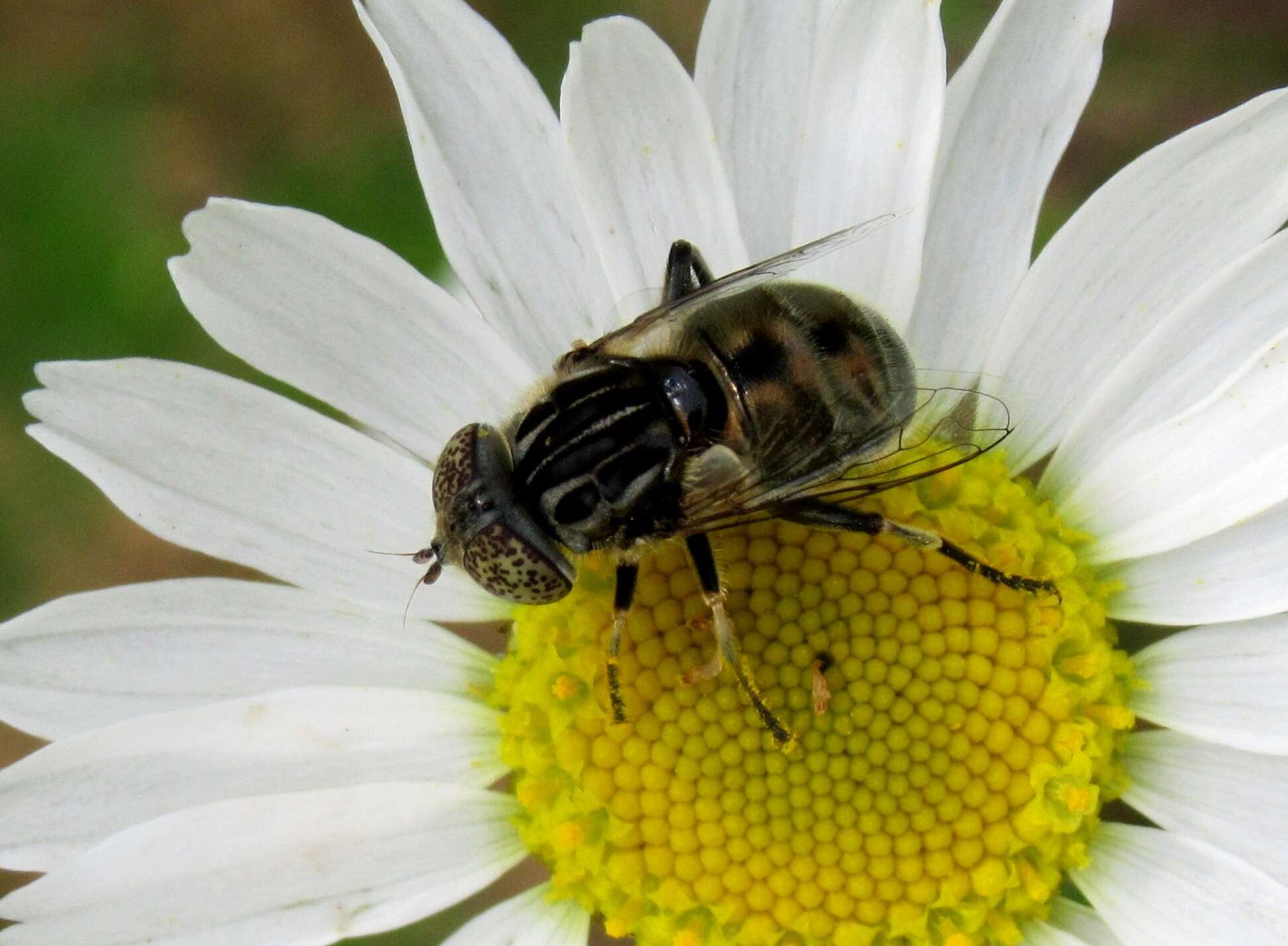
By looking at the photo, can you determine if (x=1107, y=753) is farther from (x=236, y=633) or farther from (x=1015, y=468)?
(x=236, y=633)

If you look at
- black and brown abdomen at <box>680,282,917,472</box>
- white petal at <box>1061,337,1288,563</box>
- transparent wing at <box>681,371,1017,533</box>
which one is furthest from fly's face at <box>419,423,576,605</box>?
white petal at <box>1061,337,1288,563</box>

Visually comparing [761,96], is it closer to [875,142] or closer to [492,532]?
[875,142]

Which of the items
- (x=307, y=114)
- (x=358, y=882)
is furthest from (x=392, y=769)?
(x=307, y=114)

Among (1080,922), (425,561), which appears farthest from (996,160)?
(1080,922)

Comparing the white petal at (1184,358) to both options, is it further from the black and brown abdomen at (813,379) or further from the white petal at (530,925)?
the white petal at (530,925)

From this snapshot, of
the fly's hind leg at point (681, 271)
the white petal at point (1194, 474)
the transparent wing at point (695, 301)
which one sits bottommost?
the white petal at point (1194, 474)

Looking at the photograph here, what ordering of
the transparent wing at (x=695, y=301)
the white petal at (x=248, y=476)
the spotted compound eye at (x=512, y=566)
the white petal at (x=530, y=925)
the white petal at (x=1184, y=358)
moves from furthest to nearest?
the white petal at (x=530, y=925), the white petal at (x=248, y=476), the transparent wing at (x=695, y=301), the white petal at (x=1184, y=358), the spotted compound eye at (x=512, y=566)

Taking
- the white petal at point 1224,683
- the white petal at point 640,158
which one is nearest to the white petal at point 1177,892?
the white petal at point 1224,683
